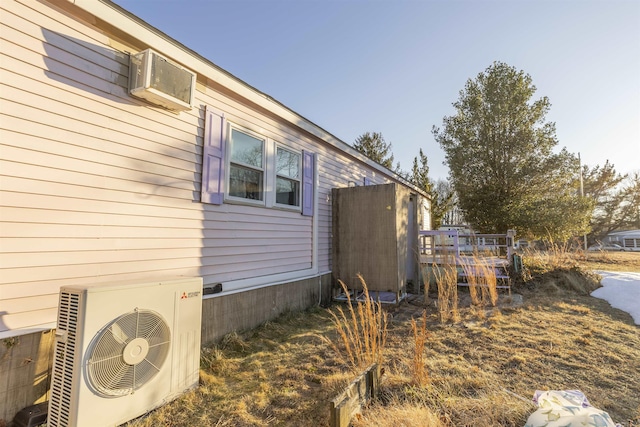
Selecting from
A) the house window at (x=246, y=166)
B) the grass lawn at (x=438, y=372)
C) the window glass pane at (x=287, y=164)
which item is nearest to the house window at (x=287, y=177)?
the window glass pane at (x=287, y=164)

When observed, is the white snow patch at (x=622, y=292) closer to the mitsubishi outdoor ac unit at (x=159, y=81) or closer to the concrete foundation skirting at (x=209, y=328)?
the concrete foundation skirting at (x=209, y=328)

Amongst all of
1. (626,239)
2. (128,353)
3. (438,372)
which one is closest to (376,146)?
(438,372)

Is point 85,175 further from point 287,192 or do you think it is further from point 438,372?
point 438,372

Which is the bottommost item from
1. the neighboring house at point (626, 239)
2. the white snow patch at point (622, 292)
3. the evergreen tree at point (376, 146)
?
the white snow patch at point (622, 292)

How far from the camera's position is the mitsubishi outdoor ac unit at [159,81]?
2.77 m

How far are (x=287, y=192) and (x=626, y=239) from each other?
3357 cm

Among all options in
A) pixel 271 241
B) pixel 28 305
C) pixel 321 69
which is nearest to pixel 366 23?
pixel 321 69

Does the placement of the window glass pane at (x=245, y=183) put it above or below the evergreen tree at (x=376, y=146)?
below

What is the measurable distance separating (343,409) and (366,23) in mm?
6949

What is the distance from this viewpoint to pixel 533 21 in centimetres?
535

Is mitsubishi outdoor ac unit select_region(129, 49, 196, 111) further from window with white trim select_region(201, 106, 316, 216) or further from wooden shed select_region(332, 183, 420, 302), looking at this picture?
wooden shed select_region(332, 183, 420, 302)

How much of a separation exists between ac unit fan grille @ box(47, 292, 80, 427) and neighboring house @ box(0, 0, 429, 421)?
0.55m

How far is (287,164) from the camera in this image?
4.96 m

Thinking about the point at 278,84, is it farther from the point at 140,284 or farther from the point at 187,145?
the point at 140,284
